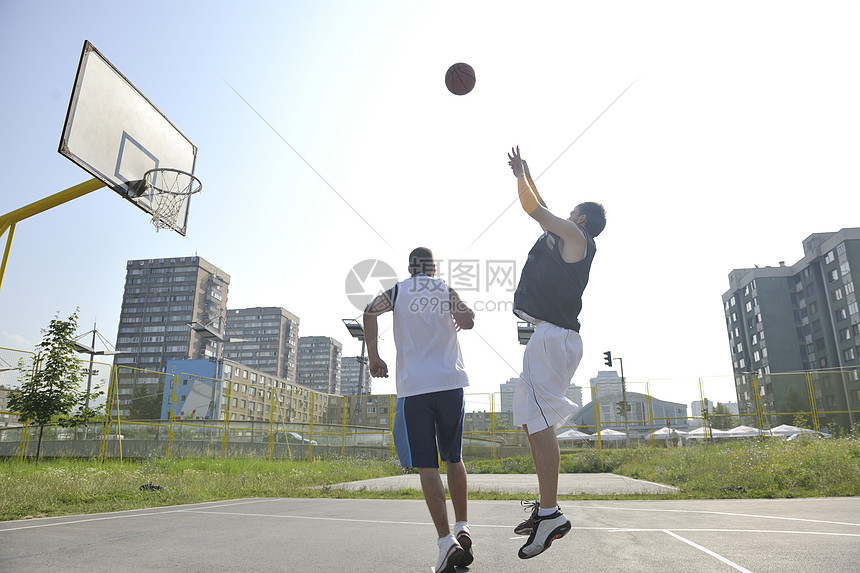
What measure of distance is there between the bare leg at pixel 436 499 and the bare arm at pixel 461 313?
39.0 inches

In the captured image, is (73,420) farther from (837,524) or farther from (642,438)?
(642,438)

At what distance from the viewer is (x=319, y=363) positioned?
565ft

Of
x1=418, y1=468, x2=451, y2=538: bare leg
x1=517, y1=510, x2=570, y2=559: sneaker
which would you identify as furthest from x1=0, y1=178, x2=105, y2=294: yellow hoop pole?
x1=517, y1=510, x2=570, y2=559: sneaker

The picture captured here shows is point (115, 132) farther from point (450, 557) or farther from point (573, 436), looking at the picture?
point (573, 436)

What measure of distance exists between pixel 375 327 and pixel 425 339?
0.36 meters

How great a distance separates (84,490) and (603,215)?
332 inches

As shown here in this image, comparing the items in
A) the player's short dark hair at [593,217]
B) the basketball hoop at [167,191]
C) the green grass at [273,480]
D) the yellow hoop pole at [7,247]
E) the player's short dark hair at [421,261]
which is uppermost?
the basketball hoop at [167,191]

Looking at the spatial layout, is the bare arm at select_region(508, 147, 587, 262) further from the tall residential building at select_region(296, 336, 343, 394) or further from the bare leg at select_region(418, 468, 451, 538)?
the tall residential building at select_region(296, 336, 343, 394)

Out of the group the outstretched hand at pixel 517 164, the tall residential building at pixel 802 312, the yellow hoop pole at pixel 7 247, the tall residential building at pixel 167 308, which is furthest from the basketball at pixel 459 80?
the tall residential building at pixel 167 308

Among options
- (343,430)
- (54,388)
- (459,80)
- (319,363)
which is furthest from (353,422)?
(319,363)

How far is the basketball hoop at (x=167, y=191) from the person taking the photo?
27.0 feet

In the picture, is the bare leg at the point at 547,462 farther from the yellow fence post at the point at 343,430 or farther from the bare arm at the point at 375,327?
the yellow fence post at the point at 343,430

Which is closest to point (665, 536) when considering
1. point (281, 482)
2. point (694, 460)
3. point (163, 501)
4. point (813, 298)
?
point (163, 501)

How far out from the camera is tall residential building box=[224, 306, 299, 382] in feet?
471
